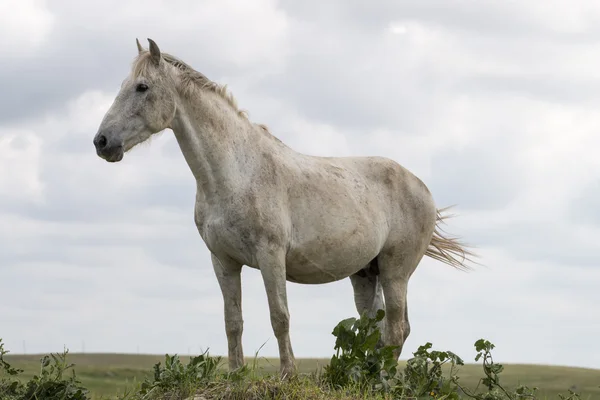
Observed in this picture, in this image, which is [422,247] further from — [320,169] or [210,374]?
[210,374]

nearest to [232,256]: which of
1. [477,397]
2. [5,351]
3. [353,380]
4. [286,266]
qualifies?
[286,266]

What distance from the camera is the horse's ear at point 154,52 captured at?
831 cm

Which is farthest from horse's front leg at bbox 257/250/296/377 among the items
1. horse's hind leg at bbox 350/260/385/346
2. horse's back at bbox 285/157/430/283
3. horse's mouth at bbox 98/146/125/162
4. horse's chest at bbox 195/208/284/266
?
horse's hind leg at bbox 350/260/385/346

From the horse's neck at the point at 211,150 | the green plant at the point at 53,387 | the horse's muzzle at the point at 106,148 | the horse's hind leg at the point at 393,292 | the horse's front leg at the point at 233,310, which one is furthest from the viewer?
the horse's hind leg at the point at 393,292

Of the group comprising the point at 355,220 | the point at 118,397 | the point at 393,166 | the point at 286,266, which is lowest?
the point at 118,397

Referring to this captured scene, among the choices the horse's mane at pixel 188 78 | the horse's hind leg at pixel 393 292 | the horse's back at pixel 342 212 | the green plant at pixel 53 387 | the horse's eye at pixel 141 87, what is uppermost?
the horse's mane at pixel 188 78

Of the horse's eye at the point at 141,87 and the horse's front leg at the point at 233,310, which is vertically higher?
the horse's eye at the point at 141,87

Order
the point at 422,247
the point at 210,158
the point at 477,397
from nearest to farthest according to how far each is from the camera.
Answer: the point at 210,158, the point at 477,397, the point at 422,247

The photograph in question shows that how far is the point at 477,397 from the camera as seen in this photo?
30.0 ft

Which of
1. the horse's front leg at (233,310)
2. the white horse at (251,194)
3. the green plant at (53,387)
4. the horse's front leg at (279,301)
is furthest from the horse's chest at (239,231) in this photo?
the green plant at (53,387)

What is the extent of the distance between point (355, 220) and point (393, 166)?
1.45 meters

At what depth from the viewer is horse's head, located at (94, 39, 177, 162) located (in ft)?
26.6

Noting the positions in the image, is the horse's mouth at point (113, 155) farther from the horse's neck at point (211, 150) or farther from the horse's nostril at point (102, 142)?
the horse's neck at point (211, 150)

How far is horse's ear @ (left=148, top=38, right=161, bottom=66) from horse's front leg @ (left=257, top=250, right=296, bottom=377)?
7.26ft
